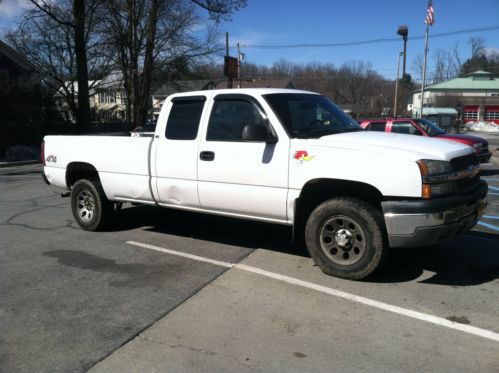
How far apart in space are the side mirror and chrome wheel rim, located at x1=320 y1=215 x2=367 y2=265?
106 centimetres

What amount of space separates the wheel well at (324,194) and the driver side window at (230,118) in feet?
3.15

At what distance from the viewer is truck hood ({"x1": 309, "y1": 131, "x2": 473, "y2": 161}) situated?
4.20m

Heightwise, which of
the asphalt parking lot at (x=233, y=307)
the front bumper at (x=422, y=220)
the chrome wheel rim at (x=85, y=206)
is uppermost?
the front bumper at (x=422, y=220)

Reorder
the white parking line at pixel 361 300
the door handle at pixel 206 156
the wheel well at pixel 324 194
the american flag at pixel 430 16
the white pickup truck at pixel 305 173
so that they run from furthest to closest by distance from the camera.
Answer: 1. the american flag at pixel 430 16
2. the door handle at pixel 206 156
3. the wheel well at pixel 324 194
4. the white pickup truck at pixel 305 173
5. the white parking line at pixel 361 300

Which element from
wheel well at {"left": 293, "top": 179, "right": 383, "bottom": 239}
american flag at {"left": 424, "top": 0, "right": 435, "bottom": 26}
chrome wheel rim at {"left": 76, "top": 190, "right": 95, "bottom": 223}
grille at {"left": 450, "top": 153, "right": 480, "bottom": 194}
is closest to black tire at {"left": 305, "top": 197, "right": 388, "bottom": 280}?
wheel well at {"left": 293, "top": 179, "right": 383, "bottom": 239}

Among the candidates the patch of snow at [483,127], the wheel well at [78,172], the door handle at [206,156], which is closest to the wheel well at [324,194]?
the door handle at [206,156]

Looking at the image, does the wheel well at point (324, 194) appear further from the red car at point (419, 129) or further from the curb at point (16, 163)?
the curb at point (16, 163)

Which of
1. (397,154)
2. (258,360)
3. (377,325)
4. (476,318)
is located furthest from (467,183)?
(258,360)

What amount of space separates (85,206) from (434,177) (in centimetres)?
505

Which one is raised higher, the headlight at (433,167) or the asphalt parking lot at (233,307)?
the headlight at (433,167)

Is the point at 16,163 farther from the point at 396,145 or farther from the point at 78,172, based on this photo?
the point at 396,145

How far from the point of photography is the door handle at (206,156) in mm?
5258

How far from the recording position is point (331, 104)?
5.83 meters

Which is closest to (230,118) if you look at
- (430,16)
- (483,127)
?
(430,16)
